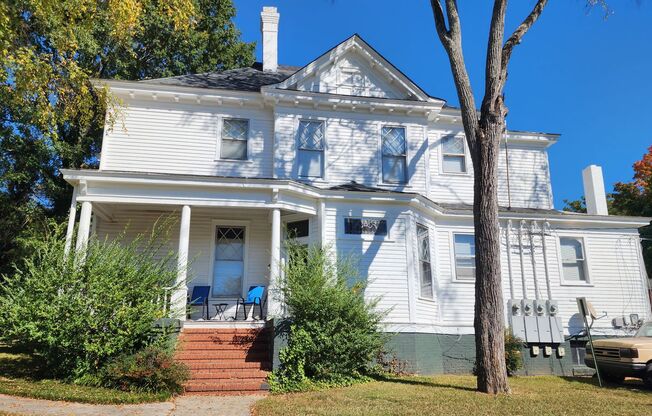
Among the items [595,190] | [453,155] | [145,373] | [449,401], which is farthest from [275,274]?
[595,190]

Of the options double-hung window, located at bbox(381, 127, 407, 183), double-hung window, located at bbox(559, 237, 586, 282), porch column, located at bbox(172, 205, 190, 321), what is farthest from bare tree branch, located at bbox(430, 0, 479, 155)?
double-hung window, located at bbox(559, 237, 586, 282)

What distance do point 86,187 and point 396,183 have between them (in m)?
8.30

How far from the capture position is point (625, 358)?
10148 millimetres

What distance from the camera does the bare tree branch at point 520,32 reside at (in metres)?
10.1

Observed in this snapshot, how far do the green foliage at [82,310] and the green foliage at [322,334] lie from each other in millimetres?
2526

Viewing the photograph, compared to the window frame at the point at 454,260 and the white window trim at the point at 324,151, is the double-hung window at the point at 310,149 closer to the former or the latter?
the white window trim at the point at 324,151

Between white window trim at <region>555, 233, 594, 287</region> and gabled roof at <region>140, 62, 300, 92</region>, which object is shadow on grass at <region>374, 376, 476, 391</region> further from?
gabled roof at <region>140, 62, 300, 92</region>

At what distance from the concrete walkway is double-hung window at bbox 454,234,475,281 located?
7917 millimetres

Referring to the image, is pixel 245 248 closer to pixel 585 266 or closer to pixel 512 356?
pixel 512 356

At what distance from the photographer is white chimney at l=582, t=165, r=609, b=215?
53.3 feet

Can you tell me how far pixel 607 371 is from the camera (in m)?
10.8

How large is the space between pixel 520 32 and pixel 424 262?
6.25 metres

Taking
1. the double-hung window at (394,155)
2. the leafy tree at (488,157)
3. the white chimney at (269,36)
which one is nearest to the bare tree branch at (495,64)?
the leafy tree at (488,157)

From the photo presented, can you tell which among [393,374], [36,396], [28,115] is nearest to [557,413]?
[393,374]
